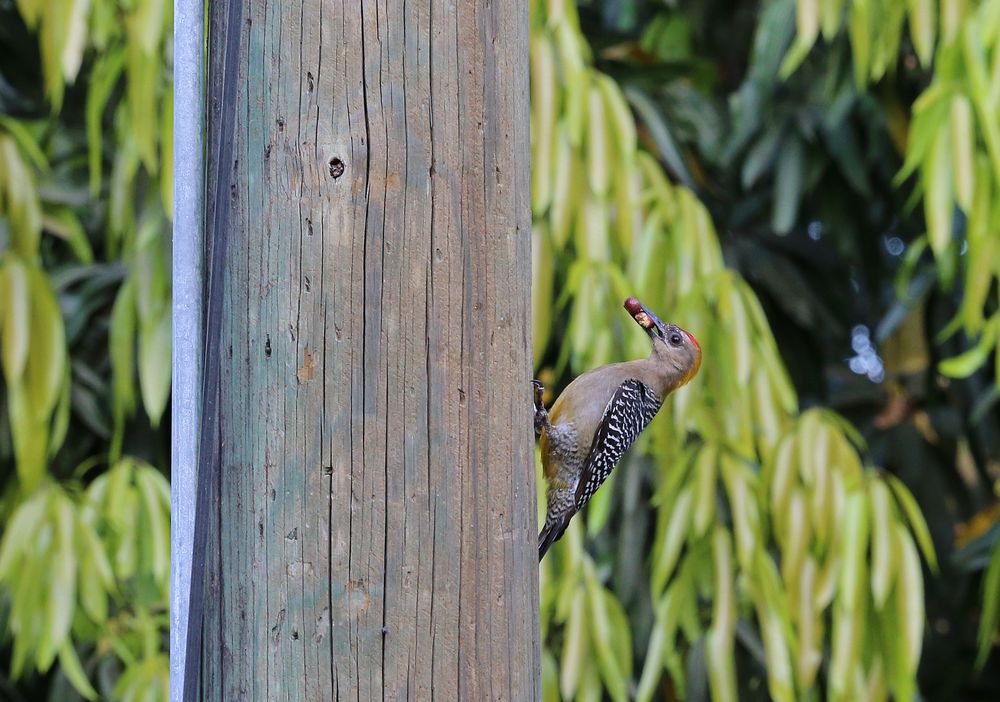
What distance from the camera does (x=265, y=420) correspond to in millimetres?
1136

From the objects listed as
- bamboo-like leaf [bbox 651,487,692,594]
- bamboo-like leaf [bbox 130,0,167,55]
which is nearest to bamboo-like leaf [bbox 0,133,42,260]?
bamboo-like leaf [bbox 130,0,167,55]

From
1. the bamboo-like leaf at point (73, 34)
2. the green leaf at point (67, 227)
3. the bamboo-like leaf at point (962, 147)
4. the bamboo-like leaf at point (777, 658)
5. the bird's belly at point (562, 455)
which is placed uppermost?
the bamboo-like leaf at point (73, 34)

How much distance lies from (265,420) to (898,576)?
1.76 meters

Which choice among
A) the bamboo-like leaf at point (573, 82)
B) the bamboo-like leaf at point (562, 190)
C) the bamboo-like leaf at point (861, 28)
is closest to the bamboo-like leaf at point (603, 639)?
the bamboo-like leaf at point (562, 190)

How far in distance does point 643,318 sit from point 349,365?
996 millimetres

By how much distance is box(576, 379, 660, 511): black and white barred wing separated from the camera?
2.40 meters

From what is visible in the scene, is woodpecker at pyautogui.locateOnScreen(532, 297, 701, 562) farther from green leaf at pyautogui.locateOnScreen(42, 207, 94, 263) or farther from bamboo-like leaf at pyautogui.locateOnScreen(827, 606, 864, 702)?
green leaf at pyautogui.locateOnScreen(42, 207, 94, 263)

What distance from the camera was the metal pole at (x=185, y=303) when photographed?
114 centimetres

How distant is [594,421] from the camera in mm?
2420

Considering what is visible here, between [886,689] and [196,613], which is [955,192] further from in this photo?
[196,613]

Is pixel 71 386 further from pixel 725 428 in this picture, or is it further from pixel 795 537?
pixel 795 537

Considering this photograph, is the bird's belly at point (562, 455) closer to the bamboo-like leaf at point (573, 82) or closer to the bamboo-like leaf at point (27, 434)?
the bamboo-like leaf at point (573, 82)

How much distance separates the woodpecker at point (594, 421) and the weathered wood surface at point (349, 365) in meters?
1.20

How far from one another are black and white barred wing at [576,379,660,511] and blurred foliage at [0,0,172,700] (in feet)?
2.73
